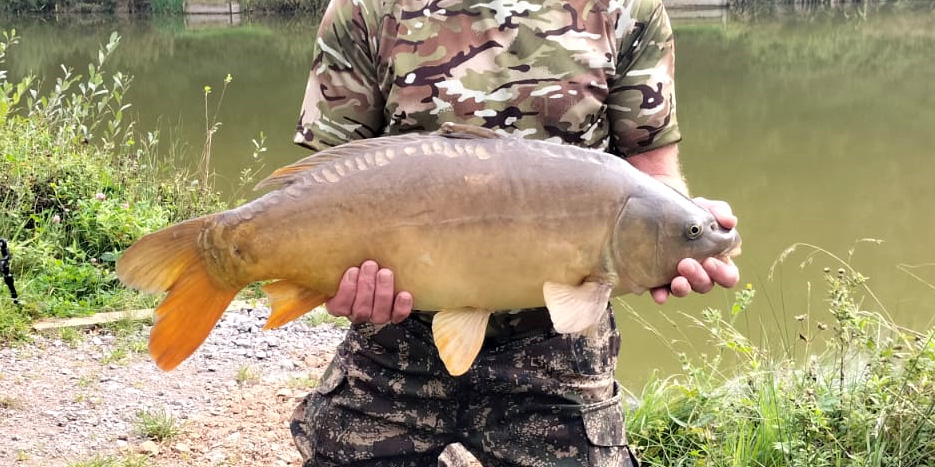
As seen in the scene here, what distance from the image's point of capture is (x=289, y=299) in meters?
1.28

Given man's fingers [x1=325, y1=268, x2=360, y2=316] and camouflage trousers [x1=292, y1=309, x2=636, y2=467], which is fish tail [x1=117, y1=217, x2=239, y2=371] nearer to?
man's fingers [x1=325, y1=268, x2=360, y2=316]

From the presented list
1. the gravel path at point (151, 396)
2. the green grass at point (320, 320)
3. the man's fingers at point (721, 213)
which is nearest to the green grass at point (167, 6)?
the green grass at point (320, 320)

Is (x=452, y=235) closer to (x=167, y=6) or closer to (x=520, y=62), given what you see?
(x=520, y=62)

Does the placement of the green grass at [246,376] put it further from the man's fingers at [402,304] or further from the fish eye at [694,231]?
the fish eye at [694,231]

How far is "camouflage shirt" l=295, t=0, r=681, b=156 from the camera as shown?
135 centimetres

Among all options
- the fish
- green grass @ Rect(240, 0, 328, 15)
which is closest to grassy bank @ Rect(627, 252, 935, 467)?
the fish

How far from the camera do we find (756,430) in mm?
2123

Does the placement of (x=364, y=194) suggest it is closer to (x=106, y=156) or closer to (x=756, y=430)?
(x=756, y=430)

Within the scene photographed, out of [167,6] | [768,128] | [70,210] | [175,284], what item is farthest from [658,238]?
[167,6]

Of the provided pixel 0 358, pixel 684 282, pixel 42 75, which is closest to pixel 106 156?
pixel 0 358

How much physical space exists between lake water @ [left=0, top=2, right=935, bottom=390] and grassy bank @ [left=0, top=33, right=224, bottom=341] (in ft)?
2.93

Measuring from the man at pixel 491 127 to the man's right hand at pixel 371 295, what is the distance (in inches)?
0.8

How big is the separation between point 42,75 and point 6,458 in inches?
389

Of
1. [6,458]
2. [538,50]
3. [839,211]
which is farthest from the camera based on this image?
[839,211]
